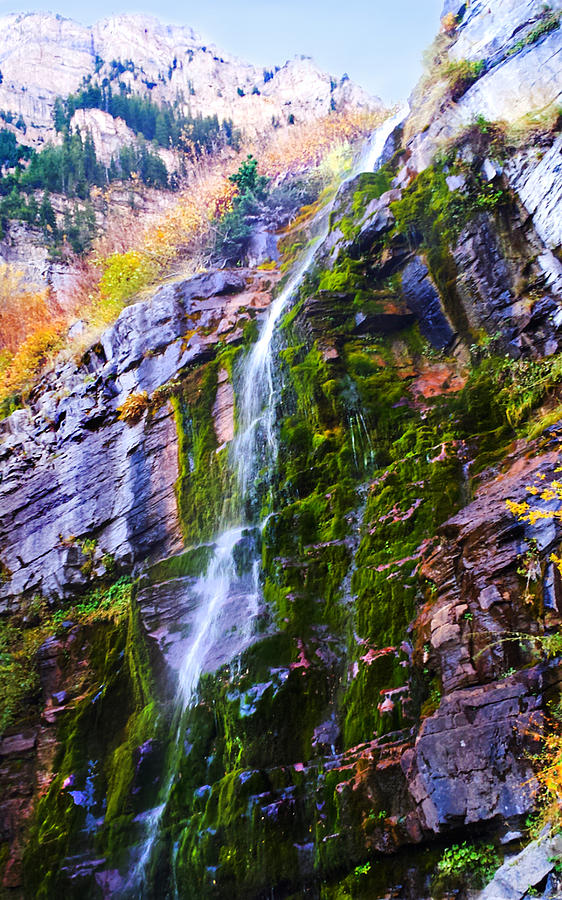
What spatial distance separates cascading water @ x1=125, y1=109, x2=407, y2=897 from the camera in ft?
25.5

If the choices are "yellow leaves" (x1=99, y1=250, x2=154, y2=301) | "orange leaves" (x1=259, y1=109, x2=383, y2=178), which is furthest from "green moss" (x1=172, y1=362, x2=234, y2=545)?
"orange leaves" (x1=259, y1=109, x2=383, y2=178)

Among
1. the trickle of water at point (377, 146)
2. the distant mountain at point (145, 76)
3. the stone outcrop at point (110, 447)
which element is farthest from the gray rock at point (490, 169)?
the distant mountain at point (145, 76)

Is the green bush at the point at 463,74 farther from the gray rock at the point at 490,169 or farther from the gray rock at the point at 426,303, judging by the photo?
the gray rock at the point at 426,303

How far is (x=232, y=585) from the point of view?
9.03 meters

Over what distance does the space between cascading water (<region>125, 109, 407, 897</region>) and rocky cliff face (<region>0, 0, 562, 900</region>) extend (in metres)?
0.16

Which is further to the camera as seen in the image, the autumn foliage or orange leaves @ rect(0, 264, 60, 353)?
orange leaves @ rect(0, 264, 60, 353)

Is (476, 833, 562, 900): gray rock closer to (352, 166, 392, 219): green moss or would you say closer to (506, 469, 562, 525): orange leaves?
(506, 469, 562, 525): orange leaves

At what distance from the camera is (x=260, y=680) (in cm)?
742

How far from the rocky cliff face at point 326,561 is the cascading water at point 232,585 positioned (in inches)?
6.5

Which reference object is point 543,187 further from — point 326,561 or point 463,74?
point 326,561

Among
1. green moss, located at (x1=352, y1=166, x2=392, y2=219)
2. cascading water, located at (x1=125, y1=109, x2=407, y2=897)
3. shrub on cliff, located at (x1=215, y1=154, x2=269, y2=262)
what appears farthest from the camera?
shrub on cliff, located at (x1=215, y1=154, x2=269, y2=262)

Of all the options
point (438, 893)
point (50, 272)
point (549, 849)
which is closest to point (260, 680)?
point (438, 893)

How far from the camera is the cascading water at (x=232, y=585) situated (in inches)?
306

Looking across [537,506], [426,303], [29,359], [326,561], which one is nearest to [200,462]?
[326,561]
